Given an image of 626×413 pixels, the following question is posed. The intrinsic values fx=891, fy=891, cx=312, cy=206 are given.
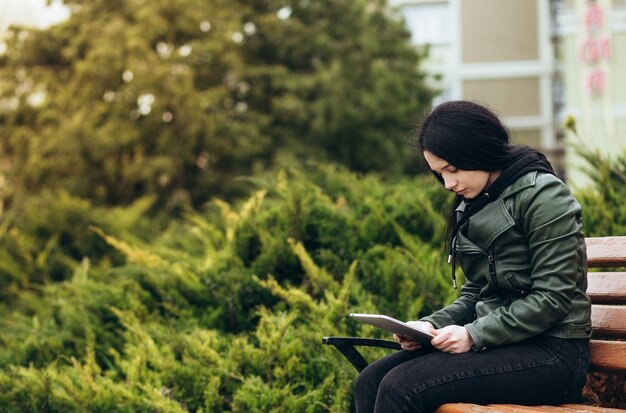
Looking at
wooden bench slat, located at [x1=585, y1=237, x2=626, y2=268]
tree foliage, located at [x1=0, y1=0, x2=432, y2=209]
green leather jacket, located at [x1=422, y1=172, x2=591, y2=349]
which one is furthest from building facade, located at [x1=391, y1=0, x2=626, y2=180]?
green leather jacket, located at [x1=422, y1=172, x2=591, y2=349]

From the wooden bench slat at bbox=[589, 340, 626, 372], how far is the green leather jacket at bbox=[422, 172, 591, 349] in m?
0.21

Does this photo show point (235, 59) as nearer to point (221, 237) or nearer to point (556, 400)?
point (221, 237)

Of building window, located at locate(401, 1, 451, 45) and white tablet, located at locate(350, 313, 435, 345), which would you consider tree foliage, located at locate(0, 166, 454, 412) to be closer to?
white tablet, located at locate(350, 313, 435, 345)

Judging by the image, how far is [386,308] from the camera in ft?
15.3

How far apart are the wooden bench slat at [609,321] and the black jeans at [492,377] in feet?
1.20

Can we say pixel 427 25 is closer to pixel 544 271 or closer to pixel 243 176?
pixel 243 176

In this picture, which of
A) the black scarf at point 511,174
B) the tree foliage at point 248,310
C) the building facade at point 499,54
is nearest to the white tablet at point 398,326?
the black scarf at point 511,174

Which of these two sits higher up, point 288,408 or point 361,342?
point 361,342

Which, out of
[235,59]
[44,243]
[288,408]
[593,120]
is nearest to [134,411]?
[288,408]

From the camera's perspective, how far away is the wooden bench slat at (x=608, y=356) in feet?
9.61

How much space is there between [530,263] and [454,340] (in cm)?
34

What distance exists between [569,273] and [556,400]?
417mm

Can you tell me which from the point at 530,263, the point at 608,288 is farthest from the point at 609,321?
the point at 530,263

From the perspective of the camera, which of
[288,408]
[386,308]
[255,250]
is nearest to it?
[288,408]
